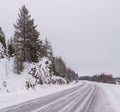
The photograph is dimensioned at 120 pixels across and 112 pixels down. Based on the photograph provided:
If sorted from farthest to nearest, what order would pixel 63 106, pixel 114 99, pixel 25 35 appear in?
pixel 25 35
pixel 114 99
pixel 63 106

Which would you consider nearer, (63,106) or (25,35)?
(63,106)

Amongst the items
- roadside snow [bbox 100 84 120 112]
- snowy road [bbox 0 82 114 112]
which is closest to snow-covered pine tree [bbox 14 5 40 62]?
roadside snow [bbox 100 84 120 112]

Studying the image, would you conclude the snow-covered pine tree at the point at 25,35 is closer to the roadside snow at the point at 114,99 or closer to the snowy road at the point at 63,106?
the roadside snow at the point at 114,99

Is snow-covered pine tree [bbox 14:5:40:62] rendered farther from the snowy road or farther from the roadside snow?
the snowy road

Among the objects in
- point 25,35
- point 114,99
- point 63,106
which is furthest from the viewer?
point 25,35

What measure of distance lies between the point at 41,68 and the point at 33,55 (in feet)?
10.1

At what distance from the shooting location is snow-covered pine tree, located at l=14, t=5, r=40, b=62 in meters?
43.8

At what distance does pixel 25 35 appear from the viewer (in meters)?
44.1

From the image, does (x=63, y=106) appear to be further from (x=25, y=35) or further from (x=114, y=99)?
(x=25, y=35)

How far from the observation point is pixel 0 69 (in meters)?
33.8

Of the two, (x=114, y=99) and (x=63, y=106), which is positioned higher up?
(x=114, y=99)

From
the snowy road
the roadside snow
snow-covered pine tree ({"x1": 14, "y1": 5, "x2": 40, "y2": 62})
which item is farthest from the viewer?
snow-covered pine tree ({"x1": 14, "y1": 5, "x2": 40, "y2": 62})

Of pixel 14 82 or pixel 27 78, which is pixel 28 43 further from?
pixel 14 82

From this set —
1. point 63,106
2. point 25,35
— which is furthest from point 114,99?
point 25,35
